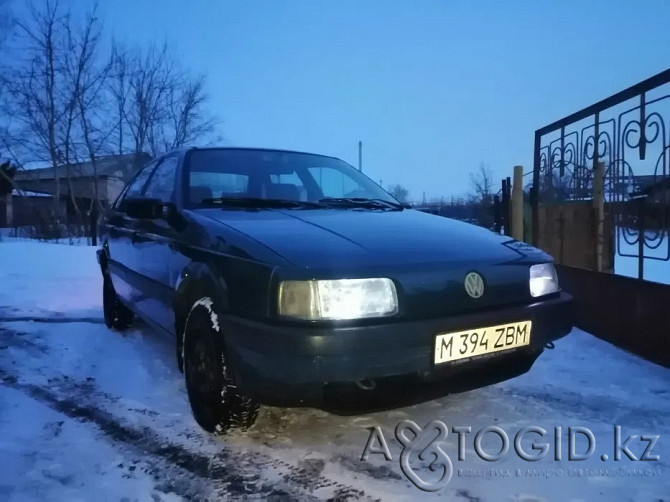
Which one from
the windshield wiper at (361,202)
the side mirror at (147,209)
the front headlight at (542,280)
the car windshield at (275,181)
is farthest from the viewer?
the windshield wiper at (361,202)

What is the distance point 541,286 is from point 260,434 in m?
1.48

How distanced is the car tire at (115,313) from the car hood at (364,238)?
2030 mm

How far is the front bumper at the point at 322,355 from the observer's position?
1845 mm

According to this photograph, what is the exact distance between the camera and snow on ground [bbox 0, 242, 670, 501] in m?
1.91

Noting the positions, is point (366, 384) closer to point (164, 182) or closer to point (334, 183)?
point (334, 183)

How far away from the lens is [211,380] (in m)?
2.22

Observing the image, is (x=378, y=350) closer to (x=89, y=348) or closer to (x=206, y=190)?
(x=206, y=190)

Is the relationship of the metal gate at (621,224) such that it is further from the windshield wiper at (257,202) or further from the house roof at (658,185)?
the windshield wiper at (257,202)

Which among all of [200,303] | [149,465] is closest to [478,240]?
[200,303]

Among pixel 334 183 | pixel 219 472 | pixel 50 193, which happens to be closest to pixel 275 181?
pixel 334 183

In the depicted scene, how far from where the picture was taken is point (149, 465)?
6.84ft

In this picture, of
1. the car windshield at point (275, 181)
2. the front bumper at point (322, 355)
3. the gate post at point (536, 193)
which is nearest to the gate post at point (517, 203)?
the gate post at point (536, 193)

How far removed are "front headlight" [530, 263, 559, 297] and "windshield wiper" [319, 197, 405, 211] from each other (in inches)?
42.4

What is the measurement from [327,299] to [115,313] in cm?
299
